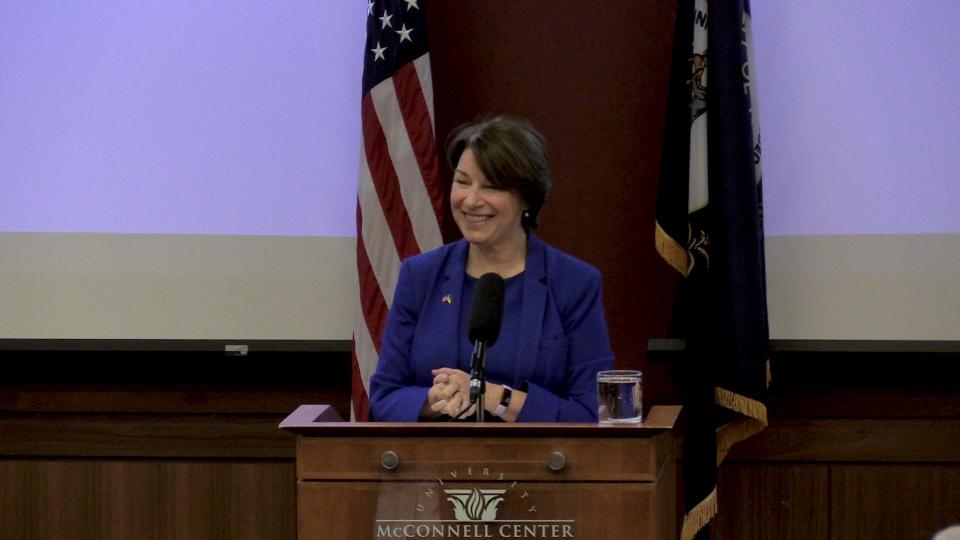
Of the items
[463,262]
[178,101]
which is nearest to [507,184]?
[463,262]

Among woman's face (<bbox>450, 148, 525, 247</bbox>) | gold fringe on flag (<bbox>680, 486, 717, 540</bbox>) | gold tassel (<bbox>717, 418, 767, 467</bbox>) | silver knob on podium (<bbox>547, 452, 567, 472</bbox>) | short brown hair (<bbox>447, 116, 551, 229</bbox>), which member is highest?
short brown hair (<bbox>447, 116, 551, 229</bbox>)

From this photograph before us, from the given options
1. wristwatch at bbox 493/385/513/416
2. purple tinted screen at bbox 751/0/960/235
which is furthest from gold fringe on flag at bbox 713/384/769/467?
wristwatch at bbox 493/385/513/416

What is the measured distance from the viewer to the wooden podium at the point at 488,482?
2.18 m

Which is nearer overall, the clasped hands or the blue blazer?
the clasped hands

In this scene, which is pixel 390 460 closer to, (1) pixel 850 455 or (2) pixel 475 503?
(2) pixel 475 503

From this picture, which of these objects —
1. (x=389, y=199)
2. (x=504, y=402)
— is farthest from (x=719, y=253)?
(x=504, y=402)

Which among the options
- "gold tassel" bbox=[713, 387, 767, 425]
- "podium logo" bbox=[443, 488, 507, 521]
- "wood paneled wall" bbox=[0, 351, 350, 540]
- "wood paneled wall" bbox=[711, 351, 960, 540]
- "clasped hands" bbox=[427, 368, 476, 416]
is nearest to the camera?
"podium logo" bbox=[443, 488, 507, 521]

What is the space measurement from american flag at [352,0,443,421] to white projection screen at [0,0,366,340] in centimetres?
20

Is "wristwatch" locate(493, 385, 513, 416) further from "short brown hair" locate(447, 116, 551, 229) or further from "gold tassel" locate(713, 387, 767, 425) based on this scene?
"gold tassel" locate(713, 387, 767, 425)

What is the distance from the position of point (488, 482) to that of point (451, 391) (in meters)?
0.32

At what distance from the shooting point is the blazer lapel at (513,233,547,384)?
8.95 feet

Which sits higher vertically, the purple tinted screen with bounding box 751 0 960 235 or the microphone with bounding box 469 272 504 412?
the purple tinted screen with bounding box 751 0 960 235

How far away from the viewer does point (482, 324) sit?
228 centimetres

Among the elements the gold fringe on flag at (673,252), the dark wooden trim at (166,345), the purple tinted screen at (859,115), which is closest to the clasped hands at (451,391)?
the gold fringe on flag at (673,252)
